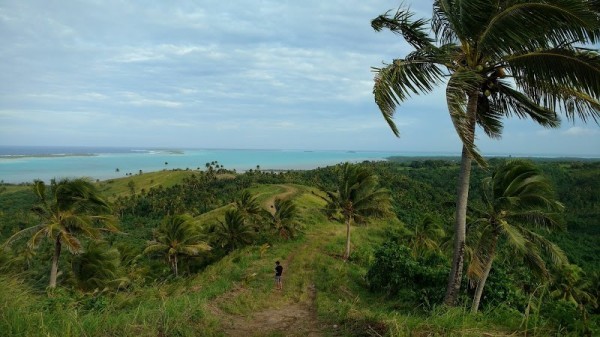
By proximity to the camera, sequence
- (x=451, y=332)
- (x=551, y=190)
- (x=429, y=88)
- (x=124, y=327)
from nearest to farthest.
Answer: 1. (x=451, y=332)
2. (x=124, y=327)
3. (x=429, y=88)
4. (x=551, y=190)

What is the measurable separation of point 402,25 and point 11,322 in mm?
8469

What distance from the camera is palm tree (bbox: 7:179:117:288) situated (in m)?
16.2

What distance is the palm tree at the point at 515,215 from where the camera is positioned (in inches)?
390

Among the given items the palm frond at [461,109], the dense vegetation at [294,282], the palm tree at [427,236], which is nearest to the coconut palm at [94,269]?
the dense vegetation at [294,282]

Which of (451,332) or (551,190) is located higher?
(551,190)

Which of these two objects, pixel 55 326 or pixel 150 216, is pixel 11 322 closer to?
pixel 55 326

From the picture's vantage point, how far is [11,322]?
4.95 metres

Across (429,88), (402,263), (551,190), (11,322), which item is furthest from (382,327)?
(402,263)

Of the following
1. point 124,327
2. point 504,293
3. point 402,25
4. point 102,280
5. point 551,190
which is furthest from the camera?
point 102,280

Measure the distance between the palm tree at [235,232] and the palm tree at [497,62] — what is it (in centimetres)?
2930

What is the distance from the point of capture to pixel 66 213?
16.6 m

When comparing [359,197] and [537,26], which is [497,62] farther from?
[359,197]

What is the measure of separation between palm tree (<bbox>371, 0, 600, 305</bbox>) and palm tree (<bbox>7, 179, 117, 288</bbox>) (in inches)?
573

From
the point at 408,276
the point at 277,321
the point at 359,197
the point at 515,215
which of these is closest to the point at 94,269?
the point at 277,321
